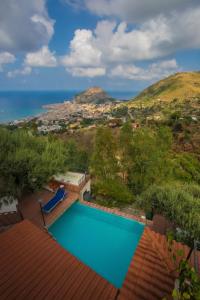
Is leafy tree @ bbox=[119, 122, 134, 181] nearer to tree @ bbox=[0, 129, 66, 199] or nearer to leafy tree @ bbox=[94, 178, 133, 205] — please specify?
leafy tree @ bbox=[94, 178, 133, 205]

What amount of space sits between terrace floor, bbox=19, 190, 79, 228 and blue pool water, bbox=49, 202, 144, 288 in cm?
29

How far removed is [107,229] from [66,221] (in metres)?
1.97

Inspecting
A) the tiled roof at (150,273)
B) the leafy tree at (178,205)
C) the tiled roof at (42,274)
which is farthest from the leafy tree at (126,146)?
the tiled roof at (42,274)

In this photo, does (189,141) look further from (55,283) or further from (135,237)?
(55,283)

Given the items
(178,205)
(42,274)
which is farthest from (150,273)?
(178,205)

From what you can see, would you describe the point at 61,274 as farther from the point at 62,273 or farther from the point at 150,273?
the point at 150,273

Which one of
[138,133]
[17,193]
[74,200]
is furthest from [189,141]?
[17,193]

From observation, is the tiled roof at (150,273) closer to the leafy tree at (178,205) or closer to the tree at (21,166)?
the leafy tree at (178,205)

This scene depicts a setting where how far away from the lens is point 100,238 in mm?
8086

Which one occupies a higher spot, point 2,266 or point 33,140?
point 33,140

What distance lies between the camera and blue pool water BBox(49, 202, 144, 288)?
6852mm

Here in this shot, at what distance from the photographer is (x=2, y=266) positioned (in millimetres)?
4547

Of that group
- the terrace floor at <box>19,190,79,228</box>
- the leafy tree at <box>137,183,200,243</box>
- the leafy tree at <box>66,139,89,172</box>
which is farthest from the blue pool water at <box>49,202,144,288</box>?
the leafy tree at <box>66,139,89,172</box>

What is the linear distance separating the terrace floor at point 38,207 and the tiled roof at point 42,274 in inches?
126
